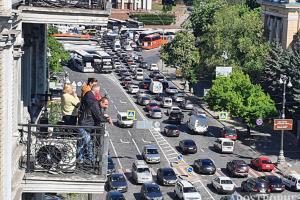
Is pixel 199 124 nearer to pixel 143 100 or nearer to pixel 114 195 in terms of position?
pixel 143 100

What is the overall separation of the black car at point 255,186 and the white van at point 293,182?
8.35ft

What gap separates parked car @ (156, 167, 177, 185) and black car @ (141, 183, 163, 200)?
300cm

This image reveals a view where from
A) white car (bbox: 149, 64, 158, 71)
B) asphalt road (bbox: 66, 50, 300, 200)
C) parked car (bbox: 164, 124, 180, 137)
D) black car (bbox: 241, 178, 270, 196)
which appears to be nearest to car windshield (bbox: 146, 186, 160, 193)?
asphalt road (bbox: 66, 50, 300, 200)

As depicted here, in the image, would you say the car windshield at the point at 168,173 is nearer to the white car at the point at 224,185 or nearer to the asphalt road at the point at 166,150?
the asphalt road at the point at 166,150

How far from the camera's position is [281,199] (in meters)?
50.4

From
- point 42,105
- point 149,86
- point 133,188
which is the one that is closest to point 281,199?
point 133,188

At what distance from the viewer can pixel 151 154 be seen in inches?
2373

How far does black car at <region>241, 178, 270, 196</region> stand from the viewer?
50938 mm

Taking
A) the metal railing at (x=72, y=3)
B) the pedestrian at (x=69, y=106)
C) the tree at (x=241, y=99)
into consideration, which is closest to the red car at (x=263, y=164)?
the tree at (x=241, y=99)

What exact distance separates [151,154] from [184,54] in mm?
37489

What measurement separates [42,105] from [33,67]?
3.30 ft

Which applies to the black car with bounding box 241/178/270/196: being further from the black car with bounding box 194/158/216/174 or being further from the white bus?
the white bus

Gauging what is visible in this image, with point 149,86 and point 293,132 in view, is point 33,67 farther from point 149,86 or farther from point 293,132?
point 149,86

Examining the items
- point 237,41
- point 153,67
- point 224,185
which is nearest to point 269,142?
point 237,41
